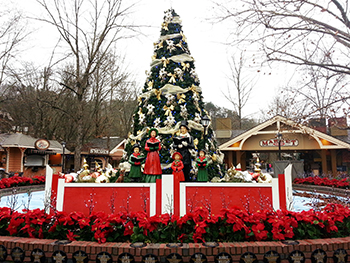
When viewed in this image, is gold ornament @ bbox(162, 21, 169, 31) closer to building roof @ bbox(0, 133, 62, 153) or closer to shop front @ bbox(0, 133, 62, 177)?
shop front @ bbox(0, 133, 62, 177)

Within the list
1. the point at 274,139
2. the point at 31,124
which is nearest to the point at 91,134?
the point at 31,124

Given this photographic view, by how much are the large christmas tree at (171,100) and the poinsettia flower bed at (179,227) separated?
3866mm

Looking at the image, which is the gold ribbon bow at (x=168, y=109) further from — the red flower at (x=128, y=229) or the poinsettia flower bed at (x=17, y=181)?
the poinsettia flower bed at (x=17, y=181)

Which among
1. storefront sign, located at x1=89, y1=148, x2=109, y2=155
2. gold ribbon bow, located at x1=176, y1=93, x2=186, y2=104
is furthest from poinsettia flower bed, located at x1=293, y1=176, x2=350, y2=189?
storefront sign, located at x1=89, y1=148, x2=109, y2=155

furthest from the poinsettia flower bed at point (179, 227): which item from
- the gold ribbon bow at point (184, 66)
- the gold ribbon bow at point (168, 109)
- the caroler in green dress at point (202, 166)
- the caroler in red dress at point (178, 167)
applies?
the gold ribbon bow at point (184, 66)

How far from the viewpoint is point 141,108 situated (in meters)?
9.03

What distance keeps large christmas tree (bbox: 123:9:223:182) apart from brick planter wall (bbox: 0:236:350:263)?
14.5 feet

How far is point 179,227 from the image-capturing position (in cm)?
398

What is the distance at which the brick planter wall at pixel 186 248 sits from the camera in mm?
3410

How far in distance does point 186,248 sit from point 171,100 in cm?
570

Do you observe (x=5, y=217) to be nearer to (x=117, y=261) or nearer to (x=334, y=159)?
(x=117, y=261)

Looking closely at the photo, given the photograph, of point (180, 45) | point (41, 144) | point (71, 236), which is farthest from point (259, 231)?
point (41, 144)

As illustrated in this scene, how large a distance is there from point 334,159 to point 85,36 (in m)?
19.4

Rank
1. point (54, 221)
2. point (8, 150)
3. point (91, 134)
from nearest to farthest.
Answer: point (54, 221)
point (8, 150)
point (91, 134)
